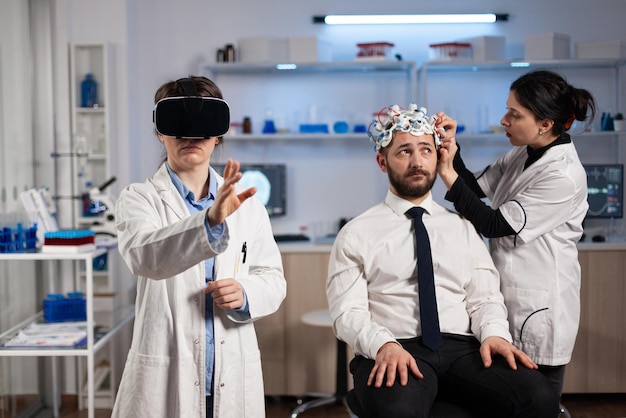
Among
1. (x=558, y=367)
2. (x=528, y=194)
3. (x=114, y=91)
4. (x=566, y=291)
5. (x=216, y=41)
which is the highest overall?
(x=216, y=41)

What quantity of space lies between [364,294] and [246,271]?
1.35 ft

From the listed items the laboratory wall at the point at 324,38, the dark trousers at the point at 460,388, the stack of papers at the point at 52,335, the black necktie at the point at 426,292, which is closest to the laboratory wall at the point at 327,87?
the laboratory wall at the point at 324,38

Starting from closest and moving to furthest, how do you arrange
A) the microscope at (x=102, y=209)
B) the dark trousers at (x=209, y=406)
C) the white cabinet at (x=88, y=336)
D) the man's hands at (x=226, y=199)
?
1. the man's hands at (x=226, y=199)
2. the dark trousers at (x=209, y=406)
3. the white cabinet at (x=88, y=336)
4. the microscope at (x=102, y=209)

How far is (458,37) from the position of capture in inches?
171

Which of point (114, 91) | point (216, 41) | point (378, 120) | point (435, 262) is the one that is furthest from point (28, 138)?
point (435, 262)

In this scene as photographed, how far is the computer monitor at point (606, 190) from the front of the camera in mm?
4051

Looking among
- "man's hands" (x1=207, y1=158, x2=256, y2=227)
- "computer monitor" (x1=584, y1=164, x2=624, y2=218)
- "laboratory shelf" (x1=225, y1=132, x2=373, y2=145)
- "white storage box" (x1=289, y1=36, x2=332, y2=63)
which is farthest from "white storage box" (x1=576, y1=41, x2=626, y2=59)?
"man's hands" (x1=207, y1=158, x2=256, y2=227)

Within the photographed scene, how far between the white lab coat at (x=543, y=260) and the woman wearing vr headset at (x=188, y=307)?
79 centimetres

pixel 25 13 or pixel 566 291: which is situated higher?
pixel 25 13

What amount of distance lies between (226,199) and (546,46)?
306cm

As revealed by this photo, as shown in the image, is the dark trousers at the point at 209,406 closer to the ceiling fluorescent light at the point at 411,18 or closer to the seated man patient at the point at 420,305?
the seated man patient at the point at 420,305

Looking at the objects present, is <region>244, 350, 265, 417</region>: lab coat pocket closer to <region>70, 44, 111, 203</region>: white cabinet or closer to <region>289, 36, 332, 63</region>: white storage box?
<region>70, 44, 111, 203</region>: white cabinet

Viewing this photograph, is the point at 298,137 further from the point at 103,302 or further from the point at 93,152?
the point at 103,302

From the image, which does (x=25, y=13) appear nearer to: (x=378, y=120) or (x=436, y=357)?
(x=378, y=120)
